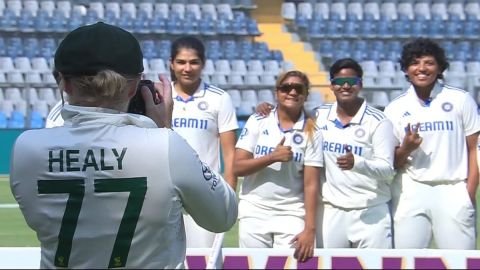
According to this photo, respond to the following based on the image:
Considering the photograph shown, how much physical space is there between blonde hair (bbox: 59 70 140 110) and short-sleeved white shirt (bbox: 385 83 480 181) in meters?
3.59

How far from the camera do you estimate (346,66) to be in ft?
17.6

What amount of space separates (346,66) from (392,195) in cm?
86

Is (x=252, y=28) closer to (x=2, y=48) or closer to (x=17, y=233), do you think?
(x=2, y=48)

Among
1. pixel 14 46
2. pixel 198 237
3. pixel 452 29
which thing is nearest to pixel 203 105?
pixel 198 237

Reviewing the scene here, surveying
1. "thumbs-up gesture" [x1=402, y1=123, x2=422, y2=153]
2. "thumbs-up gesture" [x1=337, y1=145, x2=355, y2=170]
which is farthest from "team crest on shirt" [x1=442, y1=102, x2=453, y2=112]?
"thumbs-up gesture" [x1=337, y1=145, x2=355, y2=170]

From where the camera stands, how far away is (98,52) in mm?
2027

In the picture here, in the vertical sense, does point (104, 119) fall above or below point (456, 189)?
above

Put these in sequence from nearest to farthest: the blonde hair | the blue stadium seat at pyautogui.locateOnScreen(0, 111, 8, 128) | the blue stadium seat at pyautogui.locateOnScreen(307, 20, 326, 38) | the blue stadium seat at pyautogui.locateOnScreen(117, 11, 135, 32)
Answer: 1. the blonde hair
2. the blue stadium seat at pyautogui.locateOnScreen(0, 111, 8, 128)
3. the blue stadium seat at pyautogui.locateOnScreen(117, 11, 135, 32)
4. the blue stadium seat at pyautogui.locateOnScreen(307, 20, 326, 38)

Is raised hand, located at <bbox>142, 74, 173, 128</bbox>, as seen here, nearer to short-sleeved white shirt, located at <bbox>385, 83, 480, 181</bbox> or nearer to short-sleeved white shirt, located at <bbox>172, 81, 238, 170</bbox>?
short-sleeved white shirt, located at <bbox>172, 81, 238, 170</bbox>

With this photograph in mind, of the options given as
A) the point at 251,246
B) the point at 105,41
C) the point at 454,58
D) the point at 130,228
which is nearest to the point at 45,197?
the point at 130,228

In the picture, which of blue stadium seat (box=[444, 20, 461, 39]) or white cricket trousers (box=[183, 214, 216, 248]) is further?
blue stadium seat (box=[444, 20, 461, 39])

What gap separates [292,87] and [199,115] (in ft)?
2.06

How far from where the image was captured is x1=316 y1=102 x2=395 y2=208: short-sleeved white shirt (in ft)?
17.5

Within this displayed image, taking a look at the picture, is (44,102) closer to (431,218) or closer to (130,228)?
(431,218)
